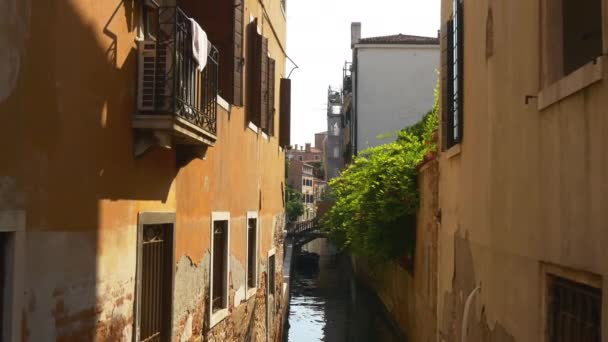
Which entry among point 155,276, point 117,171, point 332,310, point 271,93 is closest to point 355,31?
point 332,310

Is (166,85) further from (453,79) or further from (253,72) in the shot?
(253,72)

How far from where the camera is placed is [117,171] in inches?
241

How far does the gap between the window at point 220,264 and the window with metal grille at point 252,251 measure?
2.15 metres

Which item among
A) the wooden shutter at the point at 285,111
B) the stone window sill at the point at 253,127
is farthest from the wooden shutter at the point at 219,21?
the wooden shutter at the point at 285,111

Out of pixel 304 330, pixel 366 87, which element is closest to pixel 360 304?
pixel 304 330

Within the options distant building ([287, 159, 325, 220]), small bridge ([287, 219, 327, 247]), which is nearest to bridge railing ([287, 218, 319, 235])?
small bridge ([287, 219, 327, 247])

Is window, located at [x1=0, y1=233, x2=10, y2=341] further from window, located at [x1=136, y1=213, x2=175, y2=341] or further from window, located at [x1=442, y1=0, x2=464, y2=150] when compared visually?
window, located at [x1=442, y1=0, x2=464, y2=150]

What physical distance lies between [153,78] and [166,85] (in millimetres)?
221

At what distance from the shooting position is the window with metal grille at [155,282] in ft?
22.8

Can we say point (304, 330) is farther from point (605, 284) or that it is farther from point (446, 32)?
point (605, 284)

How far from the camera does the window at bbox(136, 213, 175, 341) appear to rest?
22.2ft

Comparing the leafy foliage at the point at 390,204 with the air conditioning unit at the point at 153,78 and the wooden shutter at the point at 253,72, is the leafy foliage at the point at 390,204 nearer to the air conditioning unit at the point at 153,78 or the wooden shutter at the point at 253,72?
the wooden shutter at the point at 253,72

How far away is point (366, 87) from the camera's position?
38094 millimetres

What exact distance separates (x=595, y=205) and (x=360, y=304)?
76.2 feet
